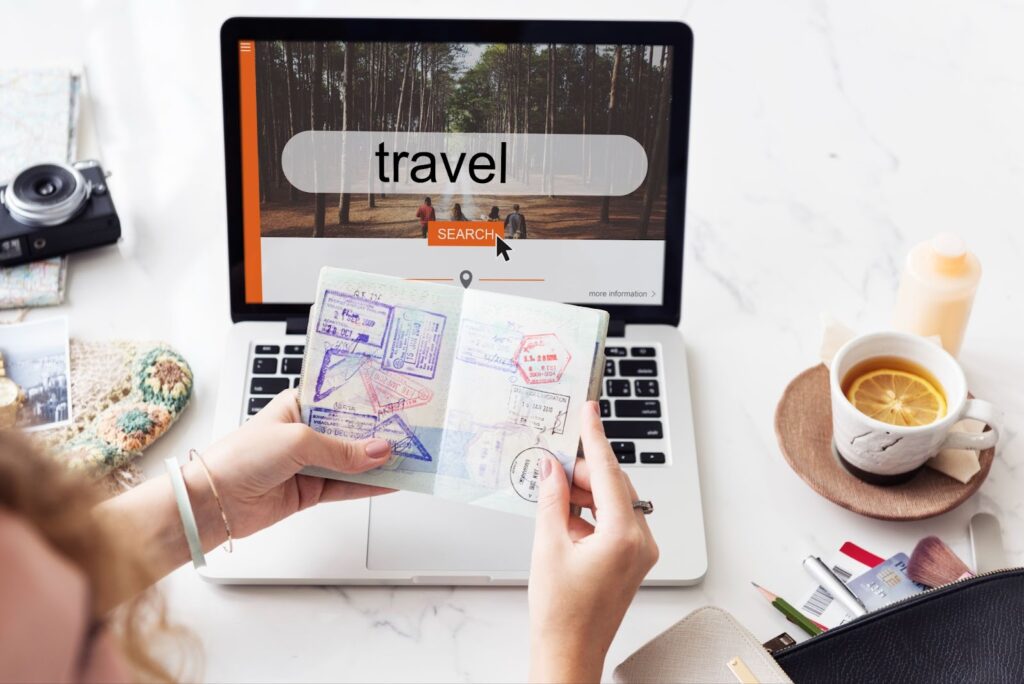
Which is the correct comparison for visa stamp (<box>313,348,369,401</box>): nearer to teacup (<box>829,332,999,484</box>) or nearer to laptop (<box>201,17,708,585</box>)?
laptop (<box>201,17,708,585</box>)

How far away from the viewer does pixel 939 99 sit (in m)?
1.22

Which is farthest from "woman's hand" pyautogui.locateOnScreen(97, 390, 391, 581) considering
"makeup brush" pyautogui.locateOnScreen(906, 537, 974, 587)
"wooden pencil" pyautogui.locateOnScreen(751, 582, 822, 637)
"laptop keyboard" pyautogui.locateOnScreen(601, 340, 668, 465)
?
"makeup brush" pyautogui.locateOnScreen(906, 537, 974, 587)

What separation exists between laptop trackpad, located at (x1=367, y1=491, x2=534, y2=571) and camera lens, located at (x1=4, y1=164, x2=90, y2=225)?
0.43m

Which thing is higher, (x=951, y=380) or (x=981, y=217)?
(x=981, y=217)

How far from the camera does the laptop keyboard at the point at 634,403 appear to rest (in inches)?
37.4

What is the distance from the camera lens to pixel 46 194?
1.08m

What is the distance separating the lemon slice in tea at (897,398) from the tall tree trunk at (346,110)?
45cm

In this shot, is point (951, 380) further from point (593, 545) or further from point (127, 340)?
point (127, 340)

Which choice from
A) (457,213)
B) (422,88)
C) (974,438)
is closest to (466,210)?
(457,213)

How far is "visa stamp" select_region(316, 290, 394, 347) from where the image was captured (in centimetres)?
85

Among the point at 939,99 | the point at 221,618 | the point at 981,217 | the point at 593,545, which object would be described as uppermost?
the point at 939,99

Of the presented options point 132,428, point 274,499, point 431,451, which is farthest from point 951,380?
point 132,428

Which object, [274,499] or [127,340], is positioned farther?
[127,340]

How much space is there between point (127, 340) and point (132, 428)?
12 cm
